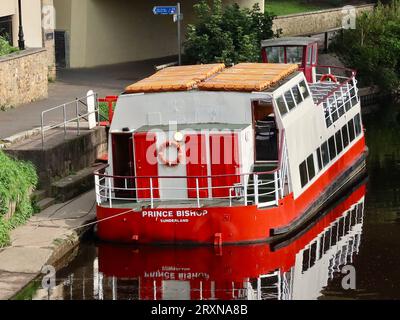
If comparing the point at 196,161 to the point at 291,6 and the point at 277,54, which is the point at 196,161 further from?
the point at 291,6

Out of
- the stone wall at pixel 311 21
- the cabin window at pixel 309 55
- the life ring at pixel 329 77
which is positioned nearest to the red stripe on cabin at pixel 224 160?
the life ring at pixel 329 77

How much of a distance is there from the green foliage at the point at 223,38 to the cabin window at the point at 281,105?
1794cm

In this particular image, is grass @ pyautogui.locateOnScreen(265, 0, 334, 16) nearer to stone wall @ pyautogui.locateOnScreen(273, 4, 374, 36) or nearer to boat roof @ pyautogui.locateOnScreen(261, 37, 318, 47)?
stone wall @ pyautogui.locateOnScreen(273, 4, 374, 36)

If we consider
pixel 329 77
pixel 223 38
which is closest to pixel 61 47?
pixel 223 38

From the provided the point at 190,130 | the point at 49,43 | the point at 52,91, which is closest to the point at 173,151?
the point at 190,130

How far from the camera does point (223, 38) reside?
51.9 meters

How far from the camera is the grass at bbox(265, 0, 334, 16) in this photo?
79.1 metres

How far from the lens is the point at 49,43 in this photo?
52.9 metres

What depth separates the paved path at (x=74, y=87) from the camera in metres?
39.8

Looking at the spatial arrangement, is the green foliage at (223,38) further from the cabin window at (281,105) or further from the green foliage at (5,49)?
the cabin window at (281,105)

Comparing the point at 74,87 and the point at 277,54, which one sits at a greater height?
the point at 277,54

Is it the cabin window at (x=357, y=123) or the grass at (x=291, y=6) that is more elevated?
the grass at (x=291, y=6)

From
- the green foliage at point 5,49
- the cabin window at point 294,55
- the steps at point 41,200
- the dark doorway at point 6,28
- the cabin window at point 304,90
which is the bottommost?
the steps at point 41,200

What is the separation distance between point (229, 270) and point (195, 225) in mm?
1724
